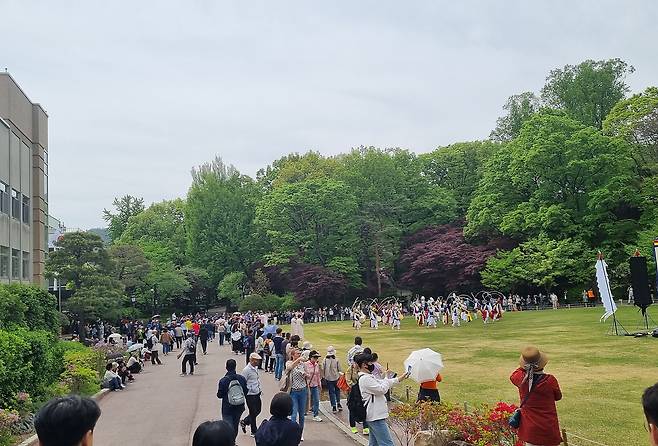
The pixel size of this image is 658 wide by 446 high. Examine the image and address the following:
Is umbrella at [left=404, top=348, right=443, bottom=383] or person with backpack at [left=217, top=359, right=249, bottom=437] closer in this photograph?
umbrella at [left=404, top=348, right=443, bottom=383]

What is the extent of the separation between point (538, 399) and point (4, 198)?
27307 mm

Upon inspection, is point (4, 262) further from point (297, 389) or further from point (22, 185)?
point (297, 389)

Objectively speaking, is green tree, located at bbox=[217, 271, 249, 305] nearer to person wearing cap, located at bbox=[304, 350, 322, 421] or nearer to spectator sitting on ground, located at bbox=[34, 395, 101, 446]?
person wearing cap, located at bbox=[304, 350, 322, 421]

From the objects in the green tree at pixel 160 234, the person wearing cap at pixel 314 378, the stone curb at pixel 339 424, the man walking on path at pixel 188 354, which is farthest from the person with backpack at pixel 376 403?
the green tree at pixel 160 234

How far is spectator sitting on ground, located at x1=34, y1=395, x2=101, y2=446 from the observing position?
3.47m

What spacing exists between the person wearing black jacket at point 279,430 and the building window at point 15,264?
26719 mm

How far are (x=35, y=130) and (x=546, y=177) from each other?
118 feet

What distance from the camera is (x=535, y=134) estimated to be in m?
47.3

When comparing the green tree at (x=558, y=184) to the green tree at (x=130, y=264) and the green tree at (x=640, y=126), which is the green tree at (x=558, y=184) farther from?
the green tree at (x=130, y=264)

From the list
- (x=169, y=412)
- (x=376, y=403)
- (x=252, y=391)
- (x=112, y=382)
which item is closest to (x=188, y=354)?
(x=112, y=382)

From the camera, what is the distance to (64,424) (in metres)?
3.47

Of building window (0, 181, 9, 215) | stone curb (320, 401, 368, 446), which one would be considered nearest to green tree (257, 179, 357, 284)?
building window (0, 181, 9, 215)

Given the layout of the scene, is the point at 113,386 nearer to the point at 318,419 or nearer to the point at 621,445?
the point at 318,419

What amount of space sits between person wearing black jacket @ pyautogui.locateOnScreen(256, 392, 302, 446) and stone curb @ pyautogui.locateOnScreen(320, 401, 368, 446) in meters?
4.48
